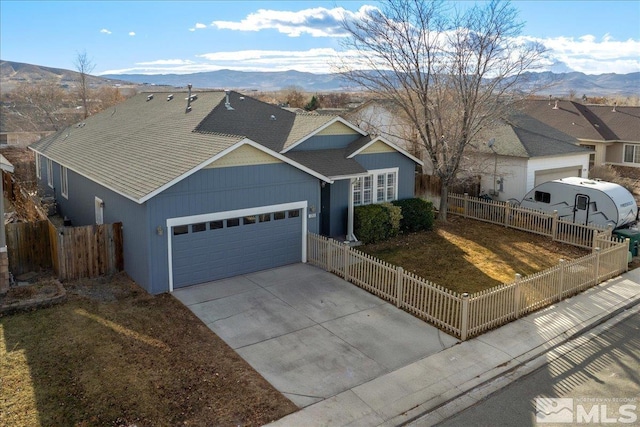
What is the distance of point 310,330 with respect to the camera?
12.0 meters

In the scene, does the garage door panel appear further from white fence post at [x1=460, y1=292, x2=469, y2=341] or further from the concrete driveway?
white fence post at [x1=460, y1=292, x2=469, y2=341]

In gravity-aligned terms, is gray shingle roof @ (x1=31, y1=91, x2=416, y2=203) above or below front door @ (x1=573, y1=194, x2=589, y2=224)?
above

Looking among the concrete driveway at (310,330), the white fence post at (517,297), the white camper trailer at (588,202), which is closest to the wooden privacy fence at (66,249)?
the concrete driveway at (310,330)

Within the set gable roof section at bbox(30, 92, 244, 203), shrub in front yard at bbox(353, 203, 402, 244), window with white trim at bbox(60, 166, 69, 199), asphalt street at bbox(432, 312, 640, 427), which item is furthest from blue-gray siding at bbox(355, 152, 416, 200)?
window with white trim at bbox(60, 166, 69, 199)

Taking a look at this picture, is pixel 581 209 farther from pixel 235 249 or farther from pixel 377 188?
pixel 235 249

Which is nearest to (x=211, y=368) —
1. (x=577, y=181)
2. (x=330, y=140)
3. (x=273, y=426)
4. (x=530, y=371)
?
(x=273, y=426)

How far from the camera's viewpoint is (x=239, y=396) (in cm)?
919

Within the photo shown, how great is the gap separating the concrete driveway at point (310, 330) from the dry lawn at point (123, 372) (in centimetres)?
50

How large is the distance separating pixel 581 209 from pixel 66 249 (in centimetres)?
1954

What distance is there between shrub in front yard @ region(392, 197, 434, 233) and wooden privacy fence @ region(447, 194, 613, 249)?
3380 millimetres

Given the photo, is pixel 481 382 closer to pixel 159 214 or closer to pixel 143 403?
pixel 143 403

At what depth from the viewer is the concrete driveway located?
1008 centimetres

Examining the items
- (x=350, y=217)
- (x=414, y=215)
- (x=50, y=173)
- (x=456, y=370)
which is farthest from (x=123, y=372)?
(x=50, y=173)

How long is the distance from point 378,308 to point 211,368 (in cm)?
499
